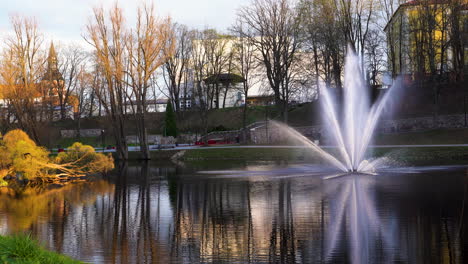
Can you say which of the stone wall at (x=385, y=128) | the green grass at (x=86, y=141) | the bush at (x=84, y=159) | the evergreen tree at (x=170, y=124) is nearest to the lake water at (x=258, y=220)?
the bush at (x=84, y=159)

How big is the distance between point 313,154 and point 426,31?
59.3 ft

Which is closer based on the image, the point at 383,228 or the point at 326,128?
the point at 383,228

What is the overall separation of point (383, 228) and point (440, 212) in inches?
107

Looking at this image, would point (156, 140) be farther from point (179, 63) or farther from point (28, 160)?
point (28, 160)

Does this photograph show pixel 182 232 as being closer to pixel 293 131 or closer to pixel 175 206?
pixel 175 206

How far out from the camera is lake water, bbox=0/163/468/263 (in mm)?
9555

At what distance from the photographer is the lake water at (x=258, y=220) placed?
31.3 ft

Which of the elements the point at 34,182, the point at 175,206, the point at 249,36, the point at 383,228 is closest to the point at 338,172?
the point at 175,206

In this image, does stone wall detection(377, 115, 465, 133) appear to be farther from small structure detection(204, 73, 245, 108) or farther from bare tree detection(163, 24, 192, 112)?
bare tree detection(163, 24, 192, 112)

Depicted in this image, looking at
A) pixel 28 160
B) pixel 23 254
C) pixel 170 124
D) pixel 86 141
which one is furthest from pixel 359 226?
pixel 86 141

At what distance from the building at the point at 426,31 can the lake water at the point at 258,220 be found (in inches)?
1083

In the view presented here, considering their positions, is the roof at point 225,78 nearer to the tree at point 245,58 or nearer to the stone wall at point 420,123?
the tree at point 245,58

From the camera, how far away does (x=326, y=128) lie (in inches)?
1955

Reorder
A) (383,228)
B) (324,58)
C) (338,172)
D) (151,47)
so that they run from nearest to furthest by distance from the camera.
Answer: (383,228) → (338,172) → (151,47) → (324,58)
